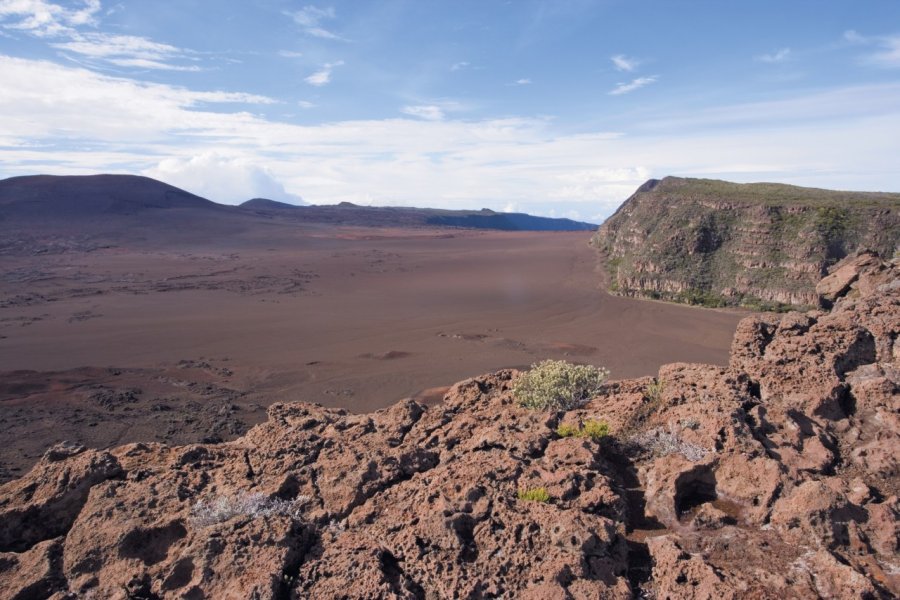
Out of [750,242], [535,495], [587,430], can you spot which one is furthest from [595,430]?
[750,242]

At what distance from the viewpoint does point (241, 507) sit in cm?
477

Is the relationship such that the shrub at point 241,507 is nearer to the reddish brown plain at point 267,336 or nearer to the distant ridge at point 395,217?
the reddish brown plain at point 267,336

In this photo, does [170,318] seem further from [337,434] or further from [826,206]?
[826,206]

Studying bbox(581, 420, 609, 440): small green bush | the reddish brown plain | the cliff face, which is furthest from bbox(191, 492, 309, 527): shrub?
Result: the cliff face

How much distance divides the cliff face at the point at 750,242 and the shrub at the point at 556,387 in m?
25.7

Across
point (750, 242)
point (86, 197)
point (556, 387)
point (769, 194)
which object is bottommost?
point (556, 387)

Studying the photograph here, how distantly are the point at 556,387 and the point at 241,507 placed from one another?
13.2 ft

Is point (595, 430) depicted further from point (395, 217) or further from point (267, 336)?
point (395, 217)

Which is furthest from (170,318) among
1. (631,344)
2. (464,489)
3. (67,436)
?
(464,489)

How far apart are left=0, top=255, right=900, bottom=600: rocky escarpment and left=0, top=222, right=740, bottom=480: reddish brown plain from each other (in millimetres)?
9338

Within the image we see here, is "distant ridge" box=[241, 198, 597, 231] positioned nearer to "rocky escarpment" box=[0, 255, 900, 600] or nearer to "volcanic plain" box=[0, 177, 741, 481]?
"volcanic plain" box=[0, 177, 741, 481]

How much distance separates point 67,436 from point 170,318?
14.7 m

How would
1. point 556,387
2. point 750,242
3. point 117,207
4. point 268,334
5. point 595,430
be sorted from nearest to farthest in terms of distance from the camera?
point 595,430 → point 556,387 → point 268,334 → point 750,242 → point 117,207

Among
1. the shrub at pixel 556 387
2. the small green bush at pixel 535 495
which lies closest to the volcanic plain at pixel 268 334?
the shrub at pixel 556 387
